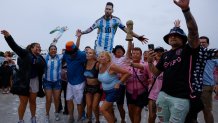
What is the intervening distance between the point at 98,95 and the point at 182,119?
334cm

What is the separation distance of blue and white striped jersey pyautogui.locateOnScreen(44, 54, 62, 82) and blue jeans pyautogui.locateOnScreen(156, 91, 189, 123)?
4007 millimetres

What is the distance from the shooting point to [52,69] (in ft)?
27.6

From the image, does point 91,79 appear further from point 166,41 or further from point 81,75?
point 166,41

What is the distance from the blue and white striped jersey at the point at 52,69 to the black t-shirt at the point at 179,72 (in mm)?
4107

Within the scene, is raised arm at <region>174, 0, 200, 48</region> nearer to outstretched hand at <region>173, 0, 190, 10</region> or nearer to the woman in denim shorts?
outstretched hand at <region>173, 0, 190, 10</region>

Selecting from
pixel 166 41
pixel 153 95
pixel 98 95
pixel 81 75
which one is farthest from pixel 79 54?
pixel 166 41

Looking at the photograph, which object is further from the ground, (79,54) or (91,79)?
(79,54)

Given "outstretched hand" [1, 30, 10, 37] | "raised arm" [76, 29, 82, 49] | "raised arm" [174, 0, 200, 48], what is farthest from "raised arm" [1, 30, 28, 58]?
"raised arm" [174, 0, 200, 48]

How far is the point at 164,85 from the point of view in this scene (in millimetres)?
4867

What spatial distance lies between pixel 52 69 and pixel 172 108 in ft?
14.5

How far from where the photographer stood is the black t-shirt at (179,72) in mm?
4559

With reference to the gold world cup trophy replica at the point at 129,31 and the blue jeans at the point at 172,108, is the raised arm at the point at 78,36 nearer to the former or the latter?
the gold world cup trophy replica at the point at 129,31

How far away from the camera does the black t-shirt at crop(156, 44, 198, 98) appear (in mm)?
4559

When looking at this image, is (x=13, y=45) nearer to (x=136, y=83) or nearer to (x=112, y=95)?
(x=112, y=95)
